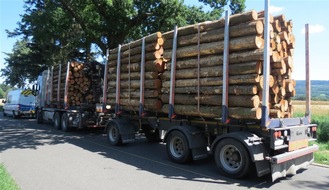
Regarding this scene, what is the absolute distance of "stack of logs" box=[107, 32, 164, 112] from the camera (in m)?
9.88

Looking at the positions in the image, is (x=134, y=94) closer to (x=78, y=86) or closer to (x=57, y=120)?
(x=78, y=86)

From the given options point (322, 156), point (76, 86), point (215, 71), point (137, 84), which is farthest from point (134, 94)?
point (76, 86)

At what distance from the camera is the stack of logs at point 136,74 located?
32.4ft

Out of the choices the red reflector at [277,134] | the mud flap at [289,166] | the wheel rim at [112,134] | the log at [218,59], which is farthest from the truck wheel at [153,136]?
the red reflector at [277,134]

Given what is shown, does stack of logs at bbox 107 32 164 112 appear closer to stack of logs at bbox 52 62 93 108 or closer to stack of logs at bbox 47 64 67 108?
stack of logs at bbox 52 62 93 108

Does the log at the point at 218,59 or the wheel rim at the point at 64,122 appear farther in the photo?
the wheel rim at the point at 64,122

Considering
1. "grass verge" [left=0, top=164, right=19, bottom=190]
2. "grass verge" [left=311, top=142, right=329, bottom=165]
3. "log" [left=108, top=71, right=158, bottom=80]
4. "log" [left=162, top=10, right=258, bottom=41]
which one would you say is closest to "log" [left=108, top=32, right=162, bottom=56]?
"log" [left=162, top=10, right=258, bottom=41]

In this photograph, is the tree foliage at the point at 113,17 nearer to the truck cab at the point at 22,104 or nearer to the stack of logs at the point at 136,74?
the stack of logs at the point at 136,74

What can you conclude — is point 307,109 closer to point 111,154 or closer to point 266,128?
point 266,128

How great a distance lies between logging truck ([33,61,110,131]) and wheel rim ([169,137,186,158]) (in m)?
6.79

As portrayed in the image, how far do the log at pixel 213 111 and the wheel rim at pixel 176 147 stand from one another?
74 centimetres

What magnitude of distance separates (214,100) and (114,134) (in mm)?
4899

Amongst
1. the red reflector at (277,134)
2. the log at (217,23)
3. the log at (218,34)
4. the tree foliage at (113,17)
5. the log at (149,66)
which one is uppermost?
the tree foliage at (113,17)

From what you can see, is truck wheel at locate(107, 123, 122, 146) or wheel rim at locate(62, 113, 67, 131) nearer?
truck wheel at locate(107, 123, 122, 146)
